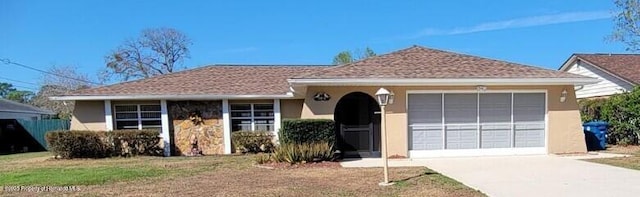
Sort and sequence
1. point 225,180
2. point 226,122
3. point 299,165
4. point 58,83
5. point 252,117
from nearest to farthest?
point 225,180, point 299,165, point 226,122, point 252,117, point 58,83

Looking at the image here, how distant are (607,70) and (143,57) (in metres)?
35.8

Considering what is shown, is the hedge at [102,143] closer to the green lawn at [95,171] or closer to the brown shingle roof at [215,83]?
the green lawn at [95,171]

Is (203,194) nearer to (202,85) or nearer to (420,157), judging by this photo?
(420,157)

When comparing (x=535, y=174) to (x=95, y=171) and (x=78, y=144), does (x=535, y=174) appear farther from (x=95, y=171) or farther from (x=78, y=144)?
(x=78, y=144)

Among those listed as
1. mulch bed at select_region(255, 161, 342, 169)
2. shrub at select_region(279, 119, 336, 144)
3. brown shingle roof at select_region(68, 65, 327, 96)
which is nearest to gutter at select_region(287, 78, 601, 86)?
shrub at select_region(279, 119, 336, 144)

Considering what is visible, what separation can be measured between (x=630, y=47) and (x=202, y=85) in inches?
882

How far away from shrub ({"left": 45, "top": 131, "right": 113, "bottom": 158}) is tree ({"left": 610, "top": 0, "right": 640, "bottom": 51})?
78.3 feet

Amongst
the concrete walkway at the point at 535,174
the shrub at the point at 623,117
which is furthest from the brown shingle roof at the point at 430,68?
the shrub at the point at 623,117

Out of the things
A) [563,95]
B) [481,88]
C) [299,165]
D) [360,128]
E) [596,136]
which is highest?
[481,88]

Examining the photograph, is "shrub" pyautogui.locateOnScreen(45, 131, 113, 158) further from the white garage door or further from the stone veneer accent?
the white garage door

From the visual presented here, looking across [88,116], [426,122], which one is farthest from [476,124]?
[88,116]

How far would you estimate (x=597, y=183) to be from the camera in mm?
7434

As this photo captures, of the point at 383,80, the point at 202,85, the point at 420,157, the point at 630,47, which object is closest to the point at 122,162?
the point at 202,85

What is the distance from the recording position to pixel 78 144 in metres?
13.4
